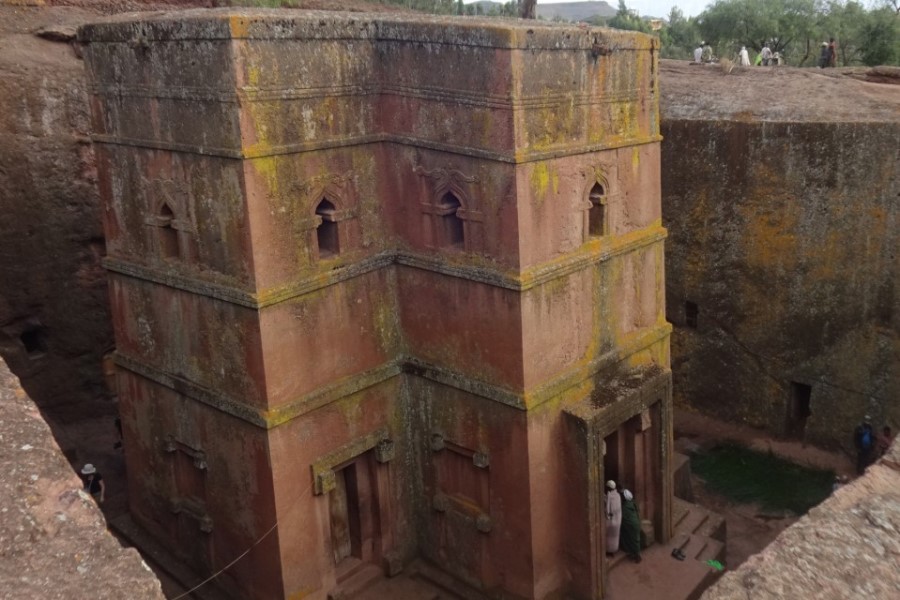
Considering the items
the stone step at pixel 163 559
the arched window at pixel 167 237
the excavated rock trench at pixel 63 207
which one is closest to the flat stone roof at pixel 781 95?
the excavated rock trench at pixel 63 207

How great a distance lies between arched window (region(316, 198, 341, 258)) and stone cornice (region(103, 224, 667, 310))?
20 centimetres

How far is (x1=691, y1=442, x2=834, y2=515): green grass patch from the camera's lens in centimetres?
1198

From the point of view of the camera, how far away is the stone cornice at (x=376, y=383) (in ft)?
26.3

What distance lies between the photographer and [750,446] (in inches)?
523

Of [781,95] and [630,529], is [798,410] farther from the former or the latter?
[630,529]

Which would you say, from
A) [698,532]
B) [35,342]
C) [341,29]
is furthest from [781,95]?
[35,342]

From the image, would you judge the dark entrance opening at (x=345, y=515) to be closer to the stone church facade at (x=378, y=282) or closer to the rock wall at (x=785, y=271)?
the stone church facade at (x=378, y=282)

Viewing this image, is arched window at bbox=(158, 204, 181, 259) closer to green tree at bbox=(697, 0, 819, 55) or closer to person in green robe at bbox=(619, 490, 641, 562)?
person in green robe at bbox=(619, 490, 641, 562)

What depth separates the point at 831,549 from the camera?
108 inches

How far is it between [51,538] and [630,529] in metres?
7.49

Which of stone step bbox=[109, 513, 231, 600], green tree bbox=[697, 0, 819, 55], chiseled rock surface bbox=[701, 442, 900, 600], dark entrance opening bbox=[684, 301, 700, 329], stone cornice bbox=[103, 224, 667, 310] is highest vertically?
green tree bbox=[697, 0, 819, 55]

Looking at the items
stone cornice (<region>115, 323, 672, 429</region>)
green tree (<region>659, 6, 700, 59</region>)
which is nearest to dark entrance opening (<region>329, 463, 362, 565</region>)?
stone cornice (<region>115, 323, 672, 429</region>)

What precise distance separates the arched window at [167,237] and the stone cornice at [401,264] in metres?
0.20

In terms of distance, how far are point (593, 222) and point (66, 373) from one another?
8.41 meters
